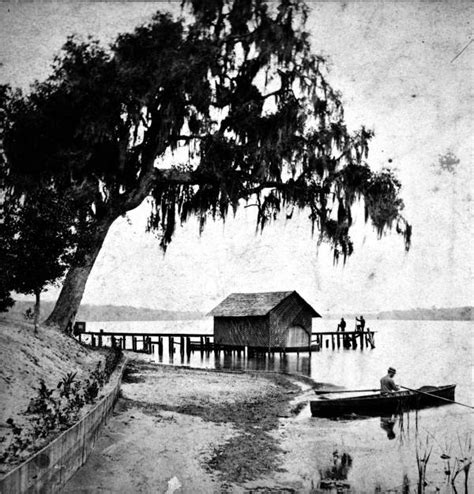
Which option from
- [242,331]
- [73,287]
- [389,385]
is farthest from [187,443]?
[242,331]

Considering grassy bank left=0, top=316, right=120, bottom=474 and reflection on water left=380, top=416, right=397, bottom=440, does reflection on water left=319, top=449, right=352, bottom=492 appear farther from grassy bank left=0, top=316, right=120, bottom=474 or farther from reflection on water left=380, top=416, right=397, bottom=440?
grassy bank left=0, top=316, right=120, bottom=474

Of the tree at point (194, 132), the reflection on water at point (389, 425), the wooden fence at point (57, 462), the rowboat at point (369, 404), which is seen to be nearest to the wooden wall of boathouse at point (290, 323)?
the tree at point (194, 132)


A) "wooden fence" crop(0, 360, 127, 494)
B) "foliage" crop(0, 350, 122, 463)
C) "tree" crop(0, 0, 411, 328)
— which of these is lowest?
"wooden fence" crop(0, 360, 127, 494)

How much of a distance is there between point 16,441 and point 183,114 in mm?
13761

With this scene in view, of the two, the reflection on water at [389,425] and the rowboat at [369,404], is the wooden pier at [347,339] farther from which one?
the reflection on water at [389,425]

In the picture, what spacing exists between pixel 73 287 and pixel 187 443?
8082 mm

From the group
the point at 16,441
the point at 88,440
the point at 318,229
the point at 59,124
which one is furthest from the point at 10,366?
the point at 318,229

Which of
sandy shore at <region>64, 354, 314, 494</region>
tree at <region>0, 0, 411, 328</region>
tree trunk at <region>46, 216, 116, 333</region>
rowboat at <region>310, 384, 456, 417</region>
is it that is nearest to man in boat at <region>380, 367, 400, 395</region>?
rowboat at <region>310, 384, 456, 417</region>

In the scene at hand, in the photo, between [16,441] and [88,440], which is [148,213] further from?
[16,441]

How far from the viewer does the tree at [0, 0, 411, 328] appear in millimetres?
16109

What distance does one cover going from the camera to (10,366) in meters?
9.61

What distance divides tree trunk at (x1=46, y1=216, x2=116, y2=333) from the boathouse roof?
67.9 ft

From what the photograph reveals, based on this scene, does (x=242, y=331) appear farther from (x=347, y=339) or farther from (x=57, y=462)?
(x=57, y=462)

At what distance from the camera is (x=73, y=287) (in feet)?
55.3
